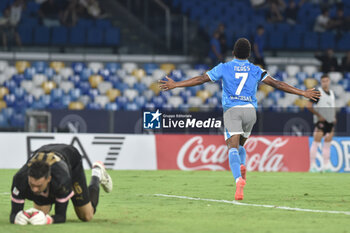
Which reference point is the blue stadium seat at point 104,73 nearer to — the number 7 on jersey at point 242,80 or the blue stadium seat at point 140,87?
the blue stadium seat at point 140,87

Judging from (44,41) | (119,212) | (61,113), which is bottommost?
(119,212)

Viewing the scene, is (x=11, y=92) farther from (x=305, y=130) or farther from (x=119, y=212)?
(x=119, y=212)

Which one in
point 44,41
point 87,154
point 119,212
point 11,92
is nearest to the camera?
point 119,212

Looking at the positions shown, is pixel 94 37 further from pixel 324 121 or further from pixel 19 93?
pixel 324 121

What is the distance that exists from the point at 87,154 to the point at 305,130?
5.94 m

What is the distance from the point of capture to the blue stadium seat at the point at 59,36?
25.8m

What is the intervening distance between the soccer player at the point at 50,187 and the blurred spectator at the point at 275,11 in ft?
71.5

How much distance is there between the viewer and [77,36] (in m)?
26.1

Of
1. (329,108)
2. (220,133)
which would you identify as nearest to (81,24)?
(220,133)

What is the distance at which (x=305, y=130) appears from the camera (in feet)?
68.1

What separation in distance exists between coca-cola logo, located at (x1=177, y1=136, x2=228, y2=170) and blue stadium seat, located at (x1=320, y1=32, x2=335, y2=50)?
1043 centimetres

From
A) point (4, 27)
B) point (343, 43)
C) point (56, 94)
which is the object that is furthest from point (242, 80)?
point (343, 43)

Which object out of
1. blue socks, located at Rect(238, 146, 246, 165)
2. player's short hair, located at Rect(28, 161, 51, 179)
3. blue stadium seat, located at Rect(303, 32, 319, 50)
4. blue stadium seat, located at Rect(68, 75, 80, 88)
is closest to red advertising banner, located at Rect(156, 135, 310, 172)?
blue stadium seat, located at Rect(68, 75, 80, 88)

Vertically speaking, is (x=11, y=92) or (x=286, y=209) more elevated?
(x=11, y=92)
